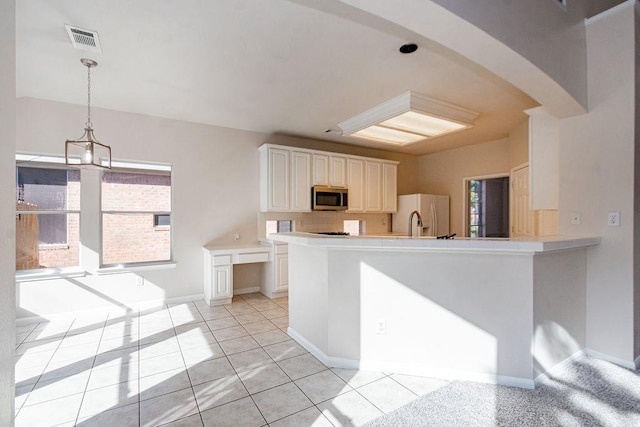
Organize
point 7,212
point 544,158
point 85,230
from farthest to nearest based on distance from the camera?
1. point 85,230
2. point 544,158
3. point 7,212

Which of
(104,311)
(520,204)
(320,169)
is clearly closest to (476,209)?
(520,204)

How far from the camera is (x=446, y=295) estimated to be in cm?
235

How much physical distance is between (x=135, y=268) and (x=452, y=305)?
4.01 m

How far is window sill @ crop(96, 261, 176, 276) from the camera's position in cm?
402

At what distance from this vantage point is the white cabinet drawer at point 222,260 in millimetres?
4301

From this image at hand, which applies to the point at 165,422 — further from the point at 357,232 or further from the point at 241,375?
the point at 357,232

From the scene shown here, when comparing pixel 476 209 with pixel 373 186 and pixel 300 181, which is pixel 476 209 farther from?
pixel 300 181

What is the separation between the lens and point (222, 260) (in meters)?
4.35

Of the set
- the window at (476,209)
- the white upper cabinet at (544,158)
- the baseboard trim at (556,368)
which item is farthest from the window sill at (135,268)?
the window at (476,209)

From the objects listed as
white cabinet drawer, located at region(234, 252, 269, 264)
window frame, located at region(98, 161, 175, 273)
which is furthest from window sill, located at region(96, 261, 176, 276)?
white cabinet drawer, located at region(234, 252, 269, 264)

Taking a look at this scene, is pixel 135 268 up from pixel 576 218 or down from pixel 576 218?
down

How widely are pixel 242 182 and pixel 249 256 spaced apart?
1255mm

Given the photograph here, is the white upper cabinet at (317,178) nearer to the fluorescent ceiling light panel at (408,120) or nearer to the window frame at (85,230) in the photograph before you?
the fluorescent ceiling light panel at (408,120)

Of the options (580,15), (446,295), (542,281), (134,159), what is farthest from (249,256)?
(580,15)
